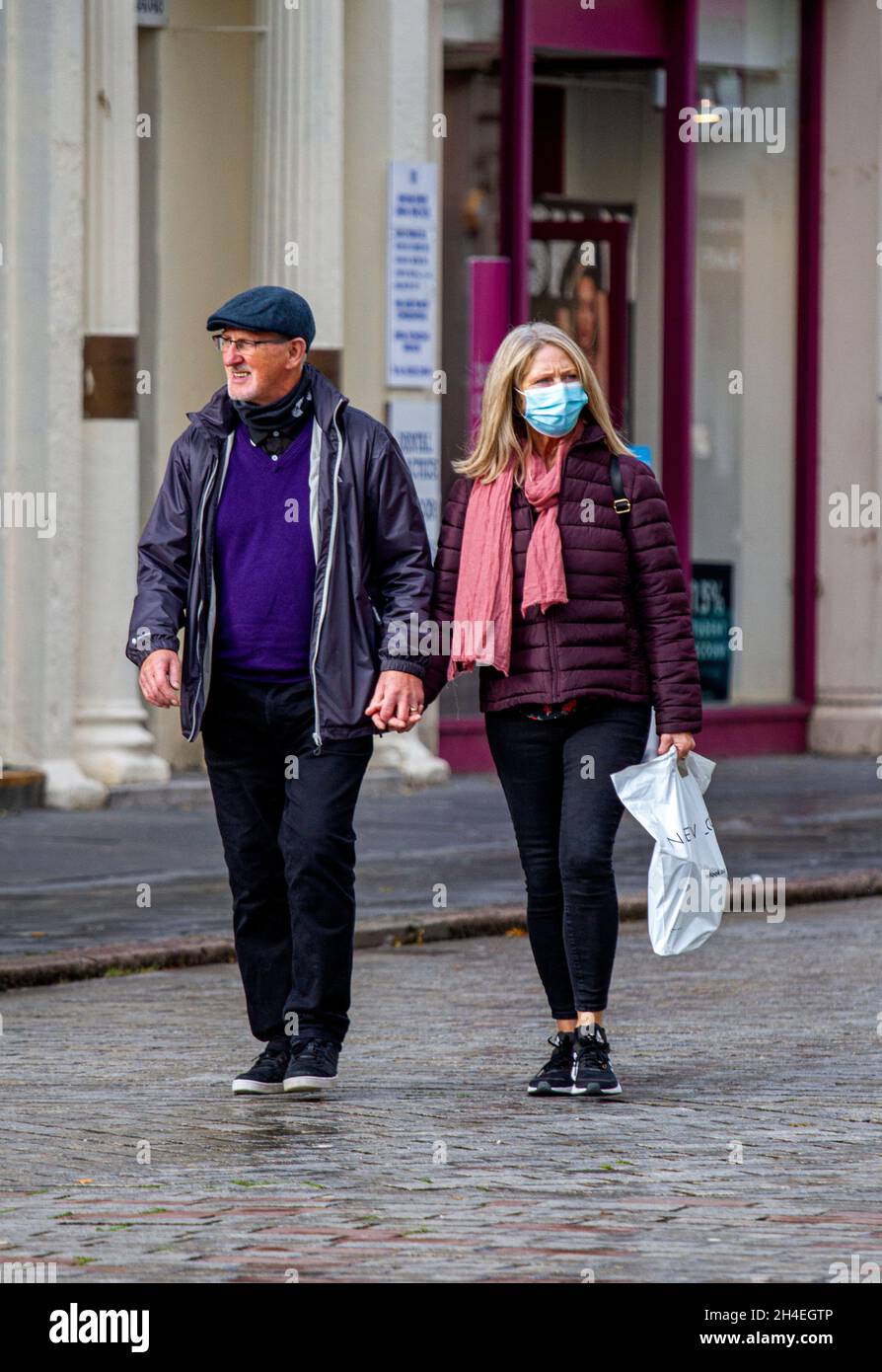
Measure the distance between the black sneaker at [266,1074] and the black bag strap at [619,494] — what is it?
62.1 inches

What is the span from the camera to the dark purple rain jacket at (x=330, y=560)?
6.63m

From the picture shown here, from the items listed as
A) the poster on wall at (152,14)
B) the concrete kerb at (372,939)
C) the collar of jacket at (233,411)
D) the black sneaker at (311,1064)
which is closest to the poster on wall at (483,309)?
the poster on wall at (152,14)

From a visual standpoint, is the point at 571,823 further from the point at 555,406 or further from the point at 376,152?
the point at 376,152

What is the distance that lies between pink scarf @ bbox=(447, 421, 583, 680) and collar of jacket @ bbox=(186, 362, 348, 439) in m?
0.45

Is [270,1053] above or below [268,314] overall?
below

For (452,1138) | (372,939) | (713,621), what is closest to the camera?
(452,1138)

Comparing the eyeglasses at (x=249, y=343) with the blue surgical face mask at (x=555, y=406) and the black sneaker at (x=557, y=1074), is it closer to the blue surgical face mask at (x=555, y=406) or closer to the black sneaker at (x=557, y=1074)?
the blue surgical face mask at (x=555, y=406)

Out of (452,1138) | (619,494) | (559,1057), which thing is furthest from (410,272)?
(452,1138)

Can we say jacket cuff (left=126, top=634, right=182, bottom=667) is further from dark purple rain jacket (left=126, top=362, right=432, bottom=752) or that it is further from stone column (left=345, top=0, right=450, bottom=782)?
stone column (left=345, top=0, right=450, bottom=782)

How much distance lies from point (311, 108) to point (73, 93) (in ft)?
5.07

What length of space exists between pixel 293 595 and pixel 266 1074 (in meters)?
1.22

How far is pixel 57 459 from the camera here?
14.2 metres

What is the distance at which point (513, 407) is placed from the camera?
6.89m
